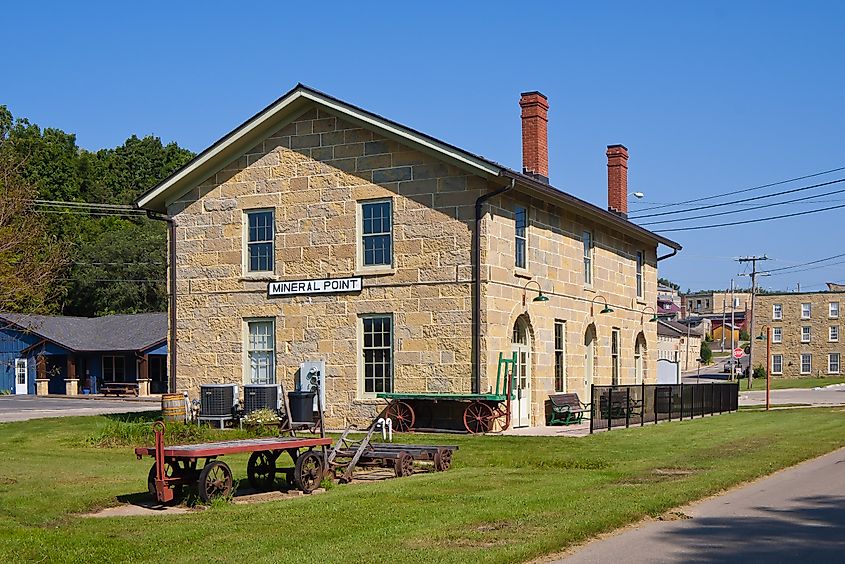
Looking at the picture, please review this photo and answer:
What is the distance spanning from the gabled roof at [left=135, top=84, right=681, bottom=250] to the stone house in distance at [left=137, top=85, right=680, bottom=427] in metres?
0.04

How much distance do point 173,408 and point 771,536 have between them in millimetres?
19507

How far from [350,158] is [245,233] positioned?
373 centimetres

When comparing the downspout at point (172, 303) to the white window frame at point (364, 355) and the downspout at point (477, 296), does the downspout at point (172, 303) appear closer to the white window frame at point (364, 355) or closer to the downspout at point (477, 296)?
the white window frame at point (364, 355)

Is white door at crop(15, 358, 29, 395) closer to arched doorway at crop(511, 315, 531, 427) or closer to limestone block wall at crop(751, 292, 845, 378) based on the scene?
arched doorway at crop(511, 315, 531, 427)

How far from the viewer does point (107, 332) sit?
6475 centimetres

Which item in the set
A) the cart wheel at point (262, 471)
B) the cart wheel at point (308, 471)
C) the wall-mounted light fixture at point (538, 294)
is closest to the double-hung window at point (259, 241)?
the wall-mounted light fixture at point (538, 294)

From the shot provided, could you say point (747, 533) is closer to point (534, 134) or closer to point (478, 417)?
point (478, 417)

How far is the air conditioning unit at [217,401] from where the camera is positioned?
2709cm

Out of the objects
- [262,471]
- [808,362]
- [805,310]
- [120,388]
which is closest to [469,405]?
[262,471]

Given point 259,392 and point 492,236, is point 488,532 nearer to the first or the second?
point 492,236

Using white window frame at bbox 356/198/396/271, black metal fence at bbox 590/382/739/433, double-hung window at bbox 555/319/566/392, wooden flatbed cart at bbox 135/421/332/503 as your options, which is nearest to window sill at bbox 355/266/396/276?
white window frame at bbox 356/198/396/271

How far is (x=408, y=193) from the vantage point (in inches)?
1017

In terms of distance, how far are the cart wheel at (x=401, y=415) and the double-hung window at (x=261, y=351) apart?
3775 mm

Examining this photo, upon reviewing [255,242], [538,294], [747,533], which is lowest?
[747,533]
